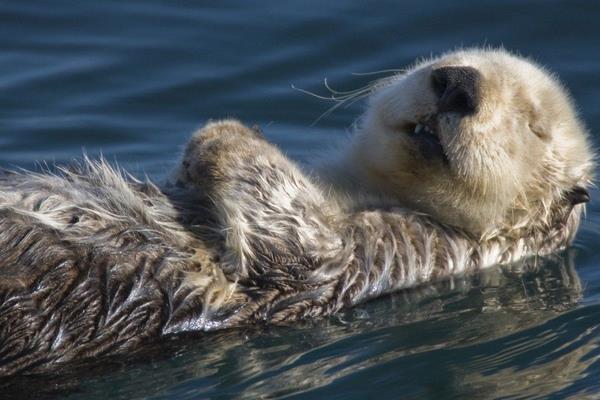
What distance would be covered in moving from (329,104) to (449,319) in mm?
3498

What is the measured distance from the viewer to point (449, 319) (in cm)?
577

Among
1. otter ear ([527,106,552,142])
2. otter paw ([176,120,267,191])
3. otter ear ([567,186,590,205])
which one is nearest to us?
otter paw ([176,120,267,191])

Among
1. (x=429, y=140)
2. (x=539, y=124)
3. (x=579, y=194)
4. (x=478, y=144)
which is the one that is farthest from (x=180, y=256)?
(x=579, y=194)

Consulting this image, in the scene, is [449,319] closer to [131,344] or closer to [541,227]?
[541,227]

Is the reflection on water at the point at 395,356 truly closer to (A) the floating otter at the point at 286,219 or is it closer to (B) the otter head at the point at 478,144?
(A) the floating otter at the point at 286,219

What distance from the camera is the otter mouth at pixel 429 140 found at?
5613 millimetres

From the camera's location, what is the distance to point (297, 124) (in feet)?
28.6

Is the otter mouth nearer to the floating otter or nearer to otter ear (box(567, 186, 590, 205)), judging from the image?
the floating otter

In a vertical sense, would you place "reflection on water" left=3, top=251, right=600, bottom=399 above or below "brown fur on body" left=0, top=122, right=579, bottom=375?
below

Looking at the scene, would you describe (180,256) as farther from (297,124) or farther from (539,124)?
(297,124)

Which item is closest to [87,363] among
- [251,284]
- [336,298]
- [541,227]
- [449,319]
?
[251,284]

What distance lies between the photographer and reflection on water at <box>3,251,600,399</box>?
500cm

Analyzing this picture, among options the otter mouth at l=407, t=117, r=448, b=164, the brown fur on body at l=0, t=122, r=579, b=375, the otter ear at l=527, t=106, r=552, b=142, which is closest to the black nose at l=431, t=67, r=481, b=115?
the otter mouth at l=407, t=117, r=448, b=164

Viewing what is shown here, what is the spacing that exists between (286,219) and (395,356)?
0.80 metres
